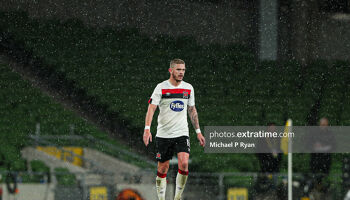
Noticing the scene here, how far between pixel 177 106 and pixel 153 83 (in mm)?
11564

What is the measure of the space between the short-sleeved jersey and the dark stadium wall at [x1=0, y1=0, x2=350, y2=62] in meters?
14.1

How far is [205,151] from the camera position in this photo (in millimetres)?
15445

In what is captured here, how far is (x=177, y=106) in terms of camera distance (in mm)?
6988

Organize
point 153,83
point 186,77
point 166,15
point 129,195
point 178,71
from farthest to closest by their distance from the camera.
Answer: point 166,15 → point 186,77 → point 153,83 → point 129,195 → point 178,71

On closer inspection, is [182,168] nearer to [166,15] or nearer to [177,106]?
[177,106]

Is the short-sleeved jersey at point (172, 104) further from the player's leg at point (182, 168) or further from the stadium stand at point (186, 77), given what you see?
the stadium stand at point (186, 77)

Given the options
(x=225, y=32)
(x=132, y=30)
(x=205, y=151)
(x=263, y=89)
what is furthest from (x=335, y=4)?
(x=205, y=151)

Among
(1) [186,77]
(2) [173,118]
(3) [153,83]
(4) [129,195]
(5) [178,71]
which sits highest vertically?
(1) [186,77]

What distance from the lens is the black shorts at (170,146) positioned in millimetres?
7082

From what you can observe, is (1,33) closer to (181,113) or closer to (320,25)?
(320,25)

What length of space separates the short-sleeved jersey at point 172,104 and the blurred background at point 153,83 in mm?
3514

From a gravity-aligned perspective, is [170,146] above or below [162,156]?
above

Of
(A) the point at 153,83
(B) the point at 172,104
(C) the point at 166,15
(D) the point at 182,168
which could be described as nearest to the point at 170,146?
(D) the point at 182,168

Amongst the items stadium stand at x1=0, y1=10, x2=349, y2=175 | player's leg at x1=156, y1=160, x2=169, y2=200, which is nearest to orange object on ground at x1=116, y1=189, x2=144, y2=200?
player's leg at x1=156, y1=160, x2=169, y2=200
